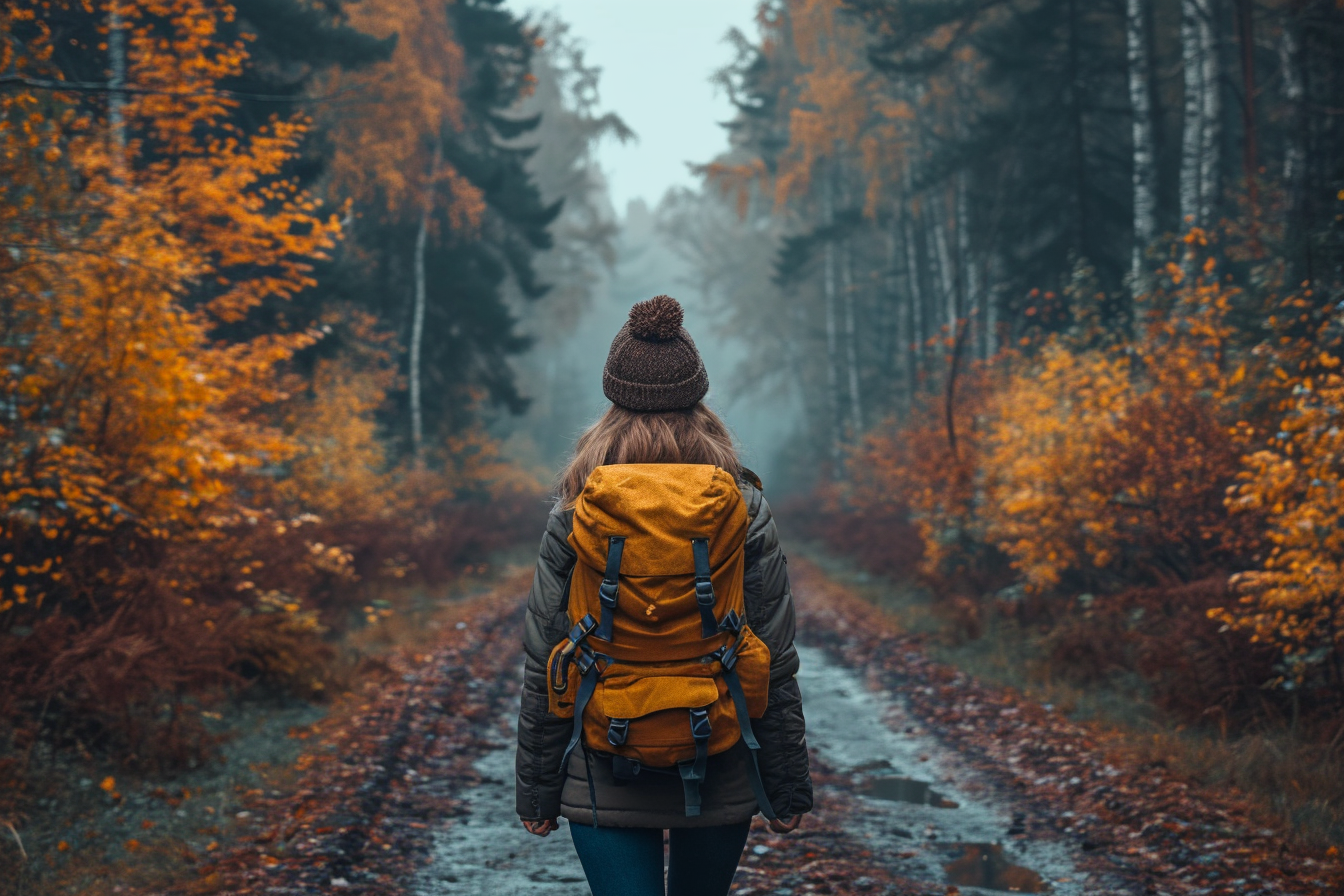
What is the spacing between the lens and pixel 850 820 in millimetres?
5961

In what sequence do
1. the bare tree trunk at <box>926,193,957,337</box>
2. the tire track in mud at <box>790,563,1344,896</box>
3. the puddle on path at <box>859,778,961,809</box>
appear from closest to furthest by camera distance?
the tire track in mud at <box>790,563,1344,896</box> → the puddle on path at <box>859,778,961,809</box> → the bare tree trunk at <box>926,193,957,337</box>

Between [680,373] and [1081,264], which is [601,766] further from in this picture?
[1081,264]

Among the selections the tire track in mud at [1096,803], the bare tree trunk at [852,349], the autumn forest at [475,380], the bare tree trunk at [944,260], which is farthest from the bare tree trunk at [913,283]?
the tire track in mud at [1096,803]

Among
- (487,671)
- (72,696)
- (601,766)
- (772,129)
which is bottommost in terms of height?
(487,671)

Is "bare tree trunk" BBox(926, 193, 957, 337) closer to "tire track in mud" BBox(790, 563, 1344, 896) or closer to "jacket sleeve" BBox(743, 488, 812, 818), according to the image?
"tire track in mud" BBox(790, 563, 1344, 896)

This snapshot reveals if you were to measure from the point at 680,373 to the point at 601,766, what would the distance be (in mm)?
1036

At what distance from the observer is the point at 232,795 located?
6.00 meters

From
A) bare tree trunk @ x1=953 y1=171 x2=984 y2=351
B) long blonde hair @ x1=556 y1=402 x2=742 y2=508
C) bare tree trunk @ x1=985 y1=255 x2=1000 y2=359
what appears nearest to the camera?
long blonde hair @ x1=556 y1=402 x2=742 y2=508

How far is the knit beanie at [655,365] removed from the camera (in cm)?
262

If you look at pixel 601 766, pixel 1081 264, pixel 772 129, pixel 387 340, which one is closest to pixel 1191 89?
pixel 1081 264

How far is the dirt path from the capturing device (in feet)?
15.9

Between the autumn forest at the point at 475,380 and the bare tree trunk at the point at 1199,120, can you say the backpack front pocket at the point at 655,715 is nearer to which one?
the autumn forest at the point at 475,380

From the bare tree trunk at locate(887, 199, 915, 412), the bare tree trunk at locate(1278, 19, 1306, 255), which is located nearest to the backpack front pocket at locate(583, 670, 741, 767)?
the bare tree trunk at locate(1278, 19, 1306, 255)

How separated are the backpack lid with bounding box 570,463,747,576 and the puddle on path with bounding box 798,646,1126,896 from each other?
11.5 feet
